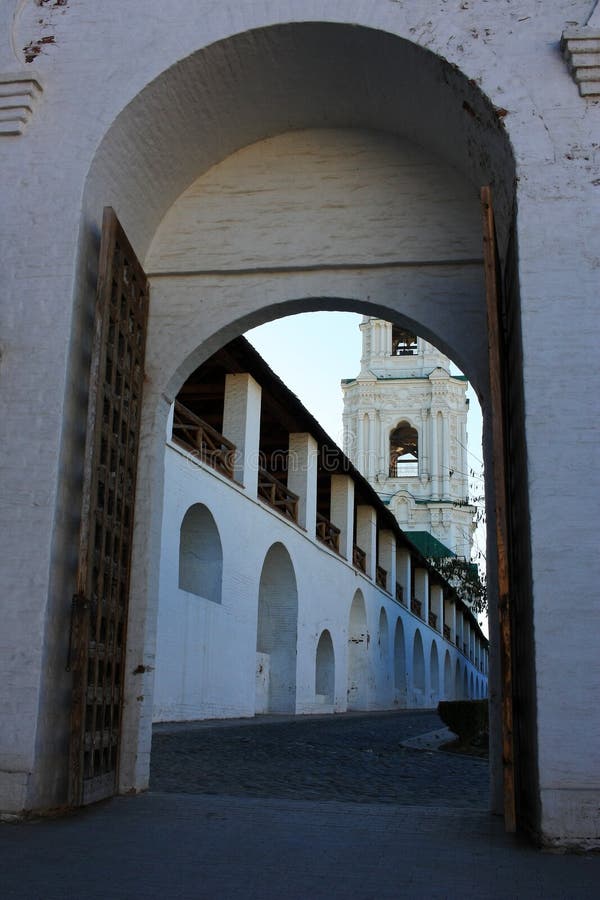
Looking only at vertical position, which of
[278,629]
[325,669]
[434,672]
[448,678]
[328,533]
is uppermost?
[328,533]

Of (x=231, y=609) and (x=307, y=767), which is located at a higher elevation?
(x=231, y=609)

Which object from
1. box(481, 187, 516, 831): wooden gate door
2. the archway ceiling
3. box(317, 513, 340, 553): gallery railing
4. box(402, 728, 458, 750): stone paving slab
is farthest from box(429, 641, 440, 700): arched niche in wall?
box(481, 187, 516, 831): wooden gate door

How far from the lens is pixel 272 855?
4.31 meters

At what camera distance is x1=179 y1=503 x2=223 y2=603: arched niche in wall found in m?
14.9

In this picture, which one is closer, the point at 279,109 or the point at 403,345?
the point at 279,109

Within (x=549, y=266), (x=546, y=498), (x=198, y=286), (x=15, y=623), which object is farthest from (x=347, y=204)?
(x=15, y=623)

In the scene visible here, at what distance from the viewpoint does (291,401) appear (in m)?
17.1

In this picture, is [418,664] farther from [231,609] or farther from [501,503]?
[501,503]

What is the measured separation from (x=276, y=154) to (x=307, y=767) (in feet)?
18.0

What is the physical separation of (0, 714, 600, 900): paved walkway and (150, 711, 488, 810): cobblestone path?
1.12m

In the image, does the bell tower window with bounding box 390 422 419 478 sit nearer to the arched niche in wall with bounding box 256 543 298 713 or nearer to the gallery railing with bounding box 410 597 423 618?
the gallery railing with bounding box 410 597 423 618

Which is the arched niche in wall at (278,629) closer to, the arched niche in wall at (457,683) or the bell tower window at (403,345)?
the bell tower window at (403,345)

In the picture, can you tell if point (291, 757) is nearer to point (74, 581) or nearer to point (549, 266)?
point (74, 581)

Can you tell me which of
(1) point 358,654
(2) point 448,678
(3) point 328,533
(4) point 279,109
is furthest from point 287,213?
(2) point 448,678
